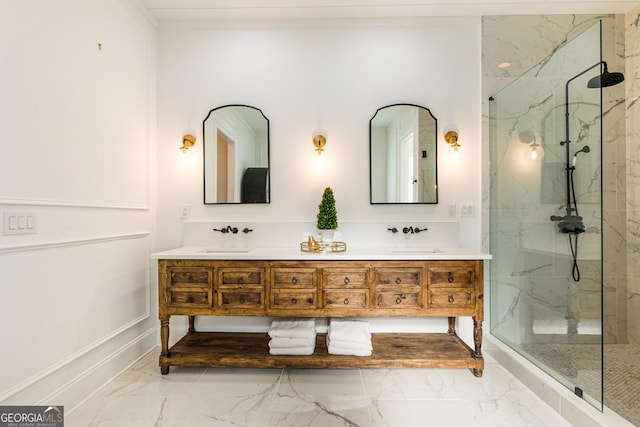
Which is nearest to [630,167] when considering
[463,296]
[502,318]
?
[502,318]

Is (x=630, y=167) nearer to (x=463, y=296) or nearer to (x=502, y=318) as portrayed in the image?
(x=502, y=318)

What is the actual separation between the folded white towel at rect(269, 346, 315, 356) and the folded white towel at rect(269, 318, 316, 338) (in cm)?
8

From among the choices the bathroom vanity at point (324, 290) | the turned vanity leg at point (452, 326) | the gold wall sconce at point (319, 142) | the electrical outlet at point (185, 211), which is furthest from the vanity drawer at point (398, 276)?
the electrical outlet at point (185, 211)

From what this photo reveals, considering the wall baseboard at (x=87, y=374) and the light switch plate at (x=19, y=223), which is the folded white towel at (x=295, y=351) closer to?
the wall baseboard at (x=87, y=374)

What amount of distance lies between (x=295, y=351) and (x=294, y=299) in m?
0.35

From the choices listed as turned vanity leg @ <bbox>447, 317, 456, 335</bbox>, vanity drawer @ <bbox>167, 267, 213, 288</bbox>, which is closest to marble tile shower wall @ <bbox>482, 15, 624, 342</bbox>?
turned vanity leg @ <bbox>447, 317, 456, 335</bbox>

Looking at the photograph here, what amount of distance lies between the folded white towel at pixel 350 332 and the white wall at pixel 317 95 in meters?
0.84

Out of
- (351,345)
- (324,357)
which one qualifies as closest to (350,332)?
(351,345)

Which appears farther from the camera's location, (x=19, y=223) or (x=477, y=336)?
(x=477, y=336)

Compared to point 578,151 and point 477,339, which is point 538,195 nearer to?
point 578,151

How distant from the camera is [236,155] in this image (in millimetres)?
2373

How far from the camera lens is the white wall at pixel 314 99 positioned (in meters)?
2.37

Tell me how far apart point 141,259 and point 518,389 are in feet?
9.20

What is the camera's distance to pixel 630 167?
2254 mm
